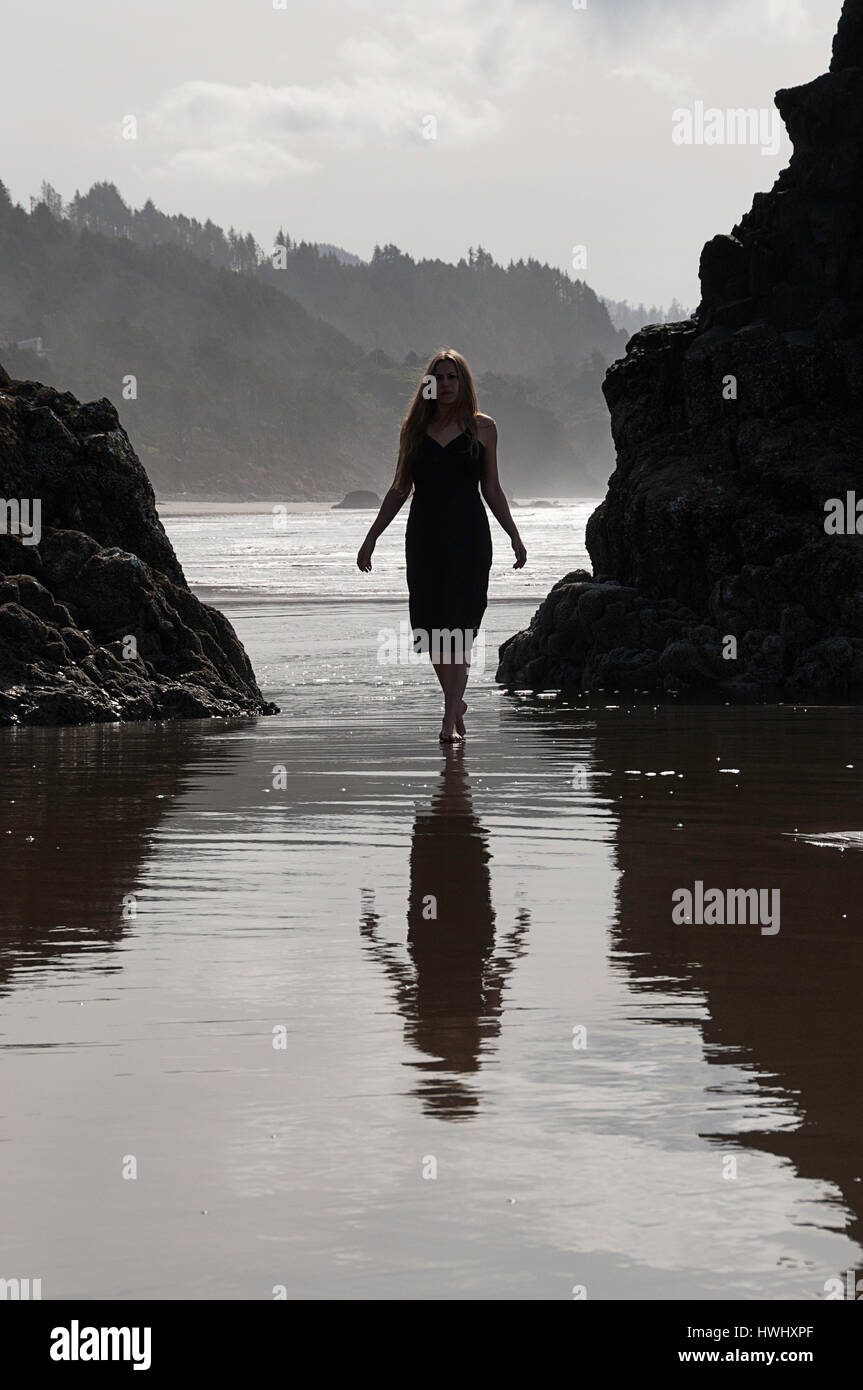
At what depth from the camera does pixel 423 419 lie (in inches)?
322

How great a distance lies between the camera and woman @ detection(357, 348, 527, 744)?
8.16 meters

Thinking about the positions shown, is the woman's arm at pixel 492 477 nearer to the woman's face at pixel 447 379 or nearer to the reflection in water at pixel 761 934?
the woman's face at pixel 447 379

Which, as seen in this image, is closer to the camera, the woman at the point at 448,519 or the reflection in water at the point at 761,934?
the reflection in water at the point at 761,934

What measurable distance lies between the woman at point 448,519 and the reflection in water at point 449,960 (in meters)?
2.47

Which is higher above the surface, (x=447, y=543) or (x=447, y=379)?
(x=447, y=379)

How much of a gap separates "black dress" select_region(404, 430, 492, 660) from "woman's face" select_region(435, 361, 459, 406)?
27 centimetres

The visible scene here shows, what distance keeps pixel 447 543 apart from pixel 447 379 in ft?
2.74

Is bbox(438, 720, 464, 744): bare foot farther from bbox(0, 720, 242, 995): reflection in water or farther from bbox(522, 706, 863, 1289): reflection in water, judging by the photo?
bbox(0, 720, 242, 995): reflection in water

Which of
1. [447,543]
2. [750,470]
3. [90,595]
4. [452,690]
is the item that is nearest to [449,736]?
[452,690]

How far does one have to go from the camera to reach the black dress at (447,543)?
827 centimetres

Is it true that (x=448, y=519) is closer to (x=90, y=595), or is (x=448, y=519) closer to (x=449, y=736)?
(x=449, y=736)

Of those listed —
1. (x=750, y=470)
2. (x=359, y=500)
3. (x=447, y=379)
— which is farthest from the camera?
(x=359, y=500)

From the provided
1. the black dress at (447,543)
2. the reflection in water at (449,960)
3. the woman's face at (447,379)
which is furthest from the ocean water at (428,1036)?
the woman's face at (447,379)

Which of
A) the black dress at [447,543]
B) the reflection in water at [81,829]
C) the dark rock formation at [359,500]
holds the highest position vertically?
the dark rock formation at [359,500]
